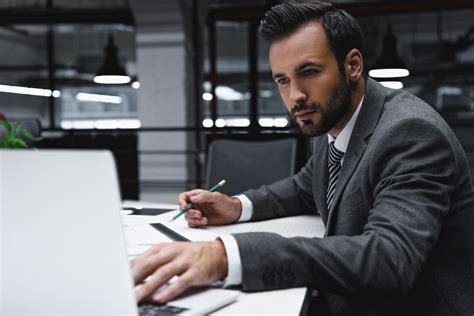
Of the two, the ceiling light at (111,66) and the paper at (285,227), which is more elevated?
the ceiling light at (111,66)

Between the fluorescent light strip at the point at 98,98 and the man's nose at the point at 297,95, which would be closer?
the man's nose at the point at 297,95

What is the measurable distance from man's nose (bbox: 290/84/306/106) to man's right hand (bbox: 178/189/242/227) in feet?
1.29

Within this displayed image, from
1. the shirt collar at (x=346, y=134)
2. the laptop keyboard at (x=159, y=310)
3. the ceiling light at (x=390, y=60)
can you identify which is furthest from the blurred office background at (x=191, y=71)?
the laptop keyboard at (x=159, y=310)

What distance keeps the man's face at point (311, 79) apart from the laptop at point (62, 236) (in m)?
0.71

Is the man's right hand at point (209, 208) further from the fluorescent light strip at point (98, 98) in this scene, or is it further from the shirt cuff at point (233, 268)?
the fluorescent light strip at point (98, 98)

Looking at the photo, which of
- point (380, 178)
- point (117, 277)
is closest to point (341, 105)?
point (380, 178)

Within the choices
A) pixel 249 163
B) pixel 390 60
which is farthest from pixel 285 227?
pixel 390 60

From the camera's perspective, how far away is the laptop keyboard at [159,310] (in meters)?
0.69

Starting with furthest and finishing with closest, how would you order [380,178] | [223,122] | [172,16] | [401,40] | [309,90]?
[401,40]
[172,16]
[223,122]
[309,90]
[380,178]

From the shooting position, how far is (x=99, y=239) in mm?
526

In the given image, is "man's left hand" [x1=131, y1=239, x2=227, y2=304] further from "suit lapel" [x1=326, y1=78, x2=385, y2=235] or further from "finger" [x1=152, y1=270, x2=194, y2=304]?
"suit lapel" [x1=326, y1=78, x2=385, y2=235]

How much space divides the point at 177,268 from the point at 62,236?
0.27 meters

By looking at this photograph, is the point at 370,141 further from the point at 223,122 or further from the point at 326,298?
the point at 223,122

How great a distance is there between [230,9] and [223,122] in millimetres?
1429
